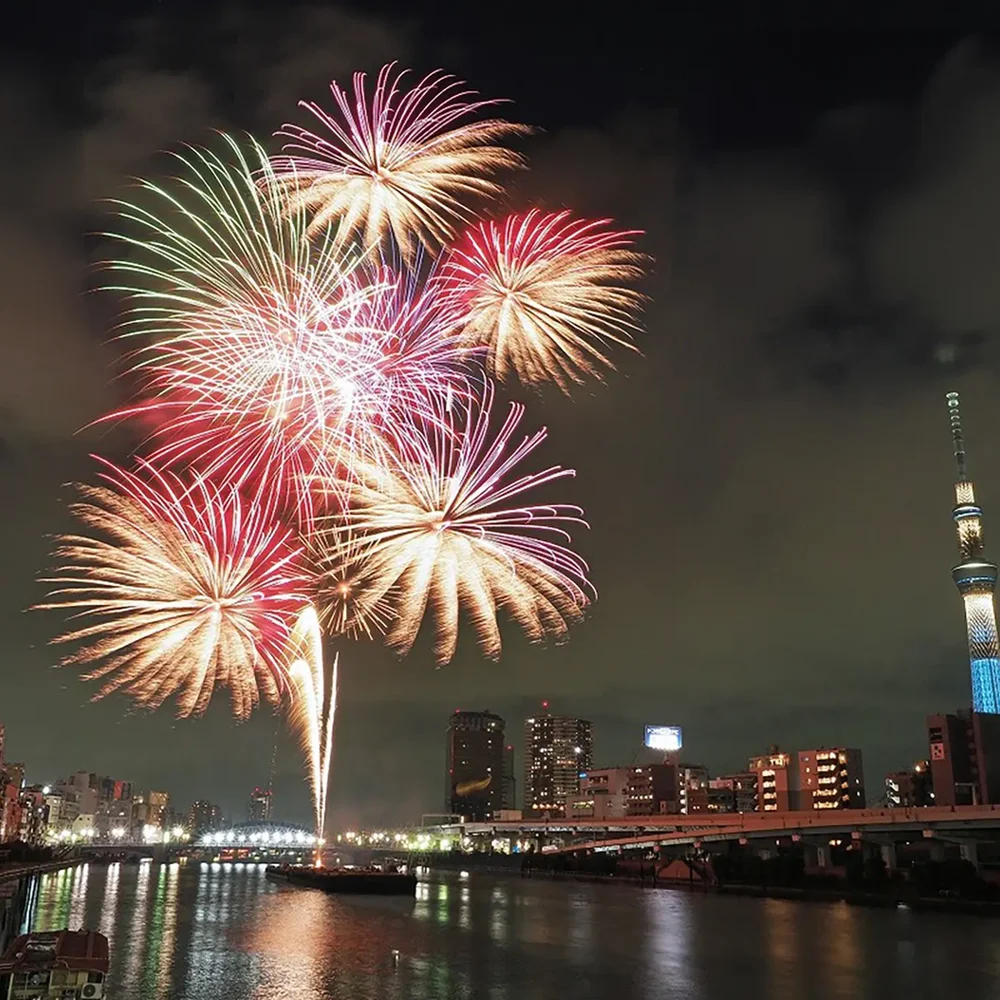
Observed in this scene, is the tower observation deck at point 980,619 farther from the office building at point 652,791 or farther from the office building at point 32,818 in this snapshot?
the office building at point 32,818

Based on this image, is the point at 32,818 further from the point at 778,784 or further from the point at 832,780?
the point at 832,780

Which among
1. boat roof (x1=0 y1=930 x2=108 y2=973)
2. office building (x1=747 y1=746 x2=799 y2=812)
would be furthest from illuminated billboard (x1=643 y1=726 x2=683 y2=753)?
boat roof (x1=0 y1=930 x2=108 y2=973)

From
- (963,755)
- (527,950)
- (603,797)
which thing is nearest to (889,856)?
(963,755)

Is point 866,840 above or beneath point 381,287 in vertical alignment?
beneath

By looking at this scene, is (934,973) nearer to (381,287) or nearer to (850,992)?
(850,992)

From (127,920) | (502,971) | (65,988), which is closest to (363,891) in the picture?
(127,920)
